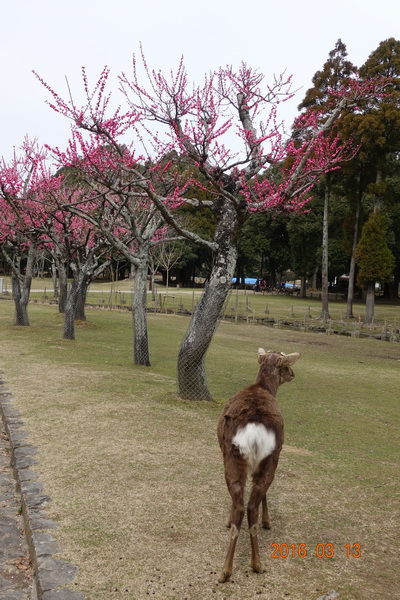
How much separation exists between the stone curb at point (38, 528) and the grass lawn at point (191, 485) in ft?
0.32

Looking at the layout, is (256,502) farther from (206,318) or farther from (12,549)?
(206,318)

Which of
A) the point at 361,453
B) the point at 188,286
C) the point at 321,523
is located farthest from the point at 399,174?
the point at 321,523

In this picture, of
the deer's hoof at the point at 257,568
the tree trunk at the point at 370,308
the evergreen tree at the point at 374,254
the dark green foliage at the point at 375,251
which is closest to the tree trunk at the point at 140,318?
the deer's hoof at the point at 257,568

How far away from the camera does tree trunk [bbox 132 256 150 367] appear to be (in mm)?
13258

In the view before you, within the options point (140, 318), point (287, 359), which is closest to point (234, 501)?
point (287, 359)

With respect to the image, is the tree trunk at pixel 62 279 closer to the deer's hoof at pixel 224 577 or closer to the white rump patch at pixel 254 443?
the white rump patch at pixel 254 443

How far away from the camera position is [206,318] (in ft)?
31.0

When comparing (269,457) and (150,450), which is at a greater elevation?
(269,457)

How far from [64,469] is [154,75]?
7.32 m

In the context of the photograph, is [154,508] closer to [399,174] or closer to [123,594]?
[123,594]

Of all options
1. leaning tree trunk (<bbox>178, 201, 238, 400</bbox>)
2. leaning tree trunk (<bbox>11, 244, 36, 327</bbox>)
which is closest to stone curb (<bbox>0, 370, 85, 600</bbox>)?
leaning tree trunk (<bbox>178, 201, 238, 400</bbox>)

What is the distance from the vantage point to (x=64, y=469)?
572 cm

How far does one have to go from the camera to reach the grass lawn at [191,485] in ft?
12.5

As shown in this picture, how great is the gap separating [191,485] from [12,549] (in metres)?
1.85
